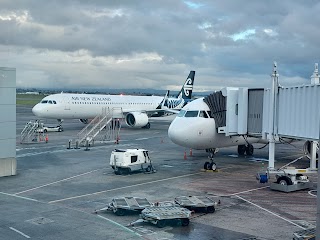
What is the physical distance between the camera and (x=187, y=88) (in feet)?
259

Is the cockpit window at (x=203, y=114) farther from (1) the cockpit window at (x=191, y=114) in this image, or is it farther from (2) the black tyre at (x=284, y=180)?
(2) the black tyre at (x=284, y=180)

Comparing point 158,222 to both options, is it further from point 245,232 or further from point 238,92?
point 238,92

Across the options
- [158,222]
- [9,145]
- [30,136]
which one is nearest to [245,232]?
[158,222]

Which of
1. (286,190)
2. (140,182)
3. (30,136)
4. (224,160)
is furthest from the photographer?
(30,136)

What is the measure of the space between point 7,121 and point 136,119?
3242 centimetres

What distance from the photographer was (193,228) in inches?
619

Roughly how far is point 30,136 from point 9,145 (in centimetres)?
2349

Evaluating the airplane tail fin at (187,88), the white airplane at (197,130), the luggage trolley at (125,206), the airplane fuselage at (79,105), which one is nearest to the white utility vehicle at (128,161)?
the white airplane at (197,130)

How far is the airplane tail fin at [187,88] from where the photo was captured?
7800cm

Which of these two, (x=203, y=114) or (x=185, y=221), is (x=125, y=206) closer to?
(x=185, y=221)

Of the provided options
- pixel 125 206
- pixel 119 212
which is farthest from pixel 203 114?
pixel 119 212

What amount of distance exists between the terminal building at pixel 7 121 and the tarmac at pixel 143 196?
88cm

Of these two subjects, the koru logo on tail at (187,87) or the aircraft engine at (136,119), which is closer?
the aircraft engine at (136,119)

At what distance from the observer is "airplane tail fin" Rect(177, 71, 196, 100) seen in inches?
3071
